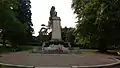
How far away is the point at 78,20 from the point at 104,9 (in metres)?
7.01

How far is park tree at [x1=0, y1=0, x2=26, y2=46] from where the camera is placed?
36812 mm

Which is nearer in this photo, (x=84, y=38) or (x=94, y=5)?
(x=94, y=5)

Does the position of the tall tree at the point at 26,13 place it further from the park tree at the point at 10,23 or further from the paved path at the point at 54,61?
the paved path at the point at 54,61

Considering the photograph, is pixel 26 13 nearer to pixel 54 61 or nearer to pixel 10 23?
pixel 10 23

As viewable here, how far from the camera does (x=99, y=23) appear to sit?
28.3 meters

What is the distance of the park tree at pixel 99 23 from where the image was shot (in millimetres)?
28312

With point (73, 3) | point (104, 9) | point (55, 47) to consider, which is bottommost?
point (55, 47)

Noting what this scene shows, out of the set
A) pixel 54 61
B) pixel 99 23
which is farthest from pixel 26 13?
pixel 54 61

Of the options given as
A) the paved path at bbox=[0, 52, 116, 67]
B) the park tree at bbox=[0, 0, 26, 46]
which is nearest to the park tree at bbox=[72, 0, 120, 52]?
the paved path at bbox=[0, 52, 116, 67]

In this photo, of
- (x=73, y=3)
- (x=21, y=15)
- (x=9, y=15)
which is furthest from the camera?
(x=21, y=15)

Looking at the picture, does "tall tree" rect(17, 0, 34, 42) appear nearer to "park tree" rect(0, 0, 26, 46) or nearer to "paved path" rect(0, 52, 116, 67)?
"park tree" rect(0, 0, 26, 46)

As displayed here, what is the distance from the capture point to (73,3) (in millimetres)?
37344

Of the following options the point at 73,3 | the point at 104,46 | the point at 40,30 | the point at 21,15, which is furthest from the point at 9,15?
the point at 40,30

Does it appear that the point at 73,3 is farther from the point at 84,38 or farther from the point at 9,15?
the point at 9,15
